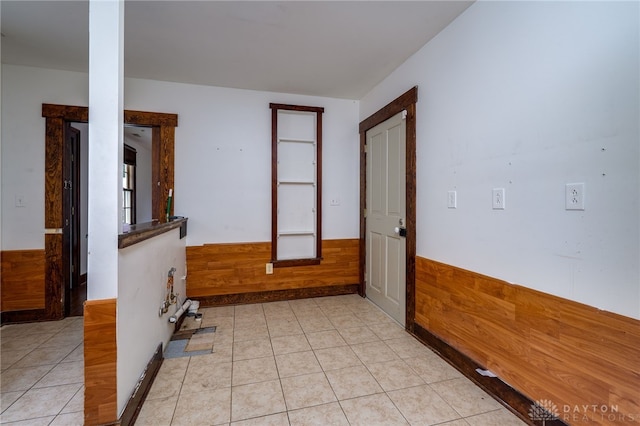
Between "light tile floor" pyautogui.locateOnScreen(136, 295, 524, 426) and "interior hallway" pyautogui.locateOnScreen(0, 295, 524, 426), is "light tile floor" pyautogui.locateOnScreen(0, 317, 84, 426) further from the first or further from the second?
"light tile floor" pyautogui.locateOnScreen(136, 295, 524, 426)

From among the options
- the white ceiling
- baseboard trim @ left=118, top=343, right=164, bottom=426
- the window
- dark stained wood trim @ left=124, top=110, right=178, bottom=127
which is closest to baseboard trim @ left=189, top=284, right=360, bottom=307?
baseboard trim @ left=118, top=343, right=164, bottom=426

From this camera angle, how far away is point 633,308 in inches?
44.6

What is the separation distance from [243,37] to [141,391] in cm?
255

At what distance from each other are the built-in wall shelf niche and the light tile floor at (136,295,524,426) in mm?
1033

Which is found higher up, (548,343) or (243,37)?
(243,37)

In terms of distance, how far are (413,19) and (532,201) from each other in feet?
4.93

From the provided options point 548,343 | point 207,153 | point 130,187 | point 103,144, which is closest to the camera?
point 103,144

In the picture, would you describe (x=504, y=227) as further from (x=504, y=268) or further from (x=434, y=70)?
(x=434, y=70)

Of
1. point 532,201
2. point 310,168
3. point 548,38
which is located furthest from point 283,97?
point 532,201

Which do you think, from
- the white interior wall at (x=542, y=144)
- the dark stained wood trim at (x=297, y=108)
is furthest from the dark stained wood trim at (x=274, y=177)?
the white interior wall at (x=542, y=144)

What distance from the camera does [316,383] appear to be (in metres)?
1.83

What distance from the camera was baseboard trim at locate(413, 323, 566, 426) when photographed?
4.99 feet

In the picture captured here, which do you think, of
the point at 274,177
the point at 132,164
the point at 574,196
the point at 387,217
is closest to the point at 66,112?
the point at 274,177

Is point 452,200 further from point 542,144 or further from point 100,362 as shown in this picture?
point 100,362
